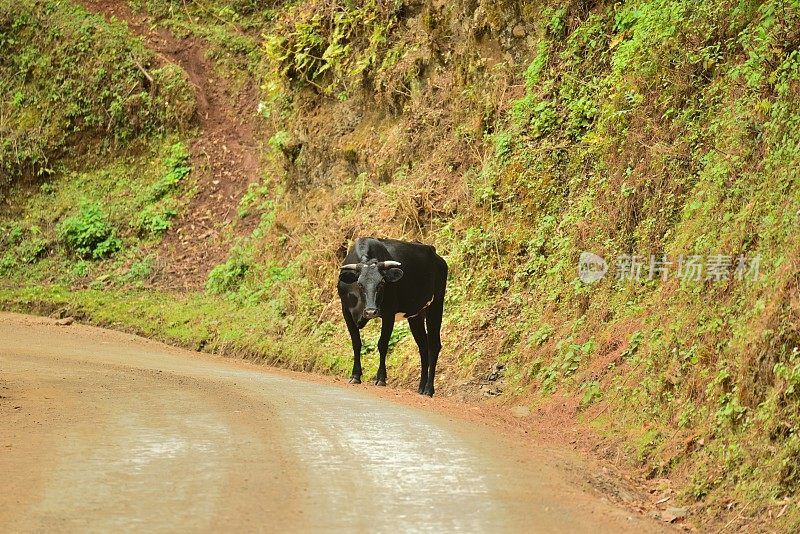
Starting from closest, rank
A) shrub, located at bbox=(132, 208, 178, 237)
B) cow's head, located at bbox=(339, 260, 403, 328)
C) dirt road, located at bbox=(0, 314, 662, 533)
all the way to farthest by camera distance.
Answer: dirt road, located at bbox=(0, 314, 662, 533), cow's head, located at bbox=(339, 260, 403, 328), shrub, located at bbox=(132, 208, 178, 237)

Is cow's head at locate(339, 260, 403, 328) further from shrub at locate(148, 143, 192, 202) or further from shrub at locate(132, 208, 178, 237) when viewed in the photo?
shrub at locate(148, 143, 192, 202)

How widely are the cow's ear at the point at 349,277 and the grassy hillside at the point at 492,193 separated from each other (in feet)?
6.86

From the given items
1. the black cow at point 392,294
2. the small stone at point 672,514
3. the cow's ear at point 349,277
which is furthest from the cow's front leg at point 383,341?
the small stone at point 672,514

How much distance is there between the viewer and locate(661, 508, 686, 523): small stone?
9.25 meters

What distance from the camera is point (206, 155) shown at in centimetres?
3281

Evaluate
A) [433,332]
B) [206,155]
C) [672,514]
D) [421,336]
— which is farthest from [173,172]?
[672,514]

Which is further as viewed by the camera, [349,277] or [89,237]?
[89,237]

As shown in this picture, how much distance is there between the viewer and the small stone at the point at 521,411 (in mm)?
14281

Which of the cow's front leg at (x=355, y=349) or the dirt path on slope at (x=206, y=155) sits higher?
the dirt path on slope at (x=206, y=155)

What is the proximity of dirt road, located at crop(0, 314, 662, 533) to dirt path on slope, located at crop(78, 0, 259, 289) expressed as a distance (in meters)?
15.2

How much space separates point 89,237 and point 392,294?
15.7 metres

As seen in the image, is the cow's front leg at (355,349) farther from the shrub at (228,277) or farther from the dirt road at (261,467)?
the shrub at (228,277)

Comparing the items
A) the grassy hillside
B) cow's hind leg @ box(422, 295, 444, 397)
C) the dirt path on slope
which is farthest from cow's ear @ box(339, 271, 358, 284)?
the dirt path on slope

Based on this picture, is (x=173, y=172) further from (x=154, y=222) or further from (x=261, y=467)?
(x=261, y=467)
